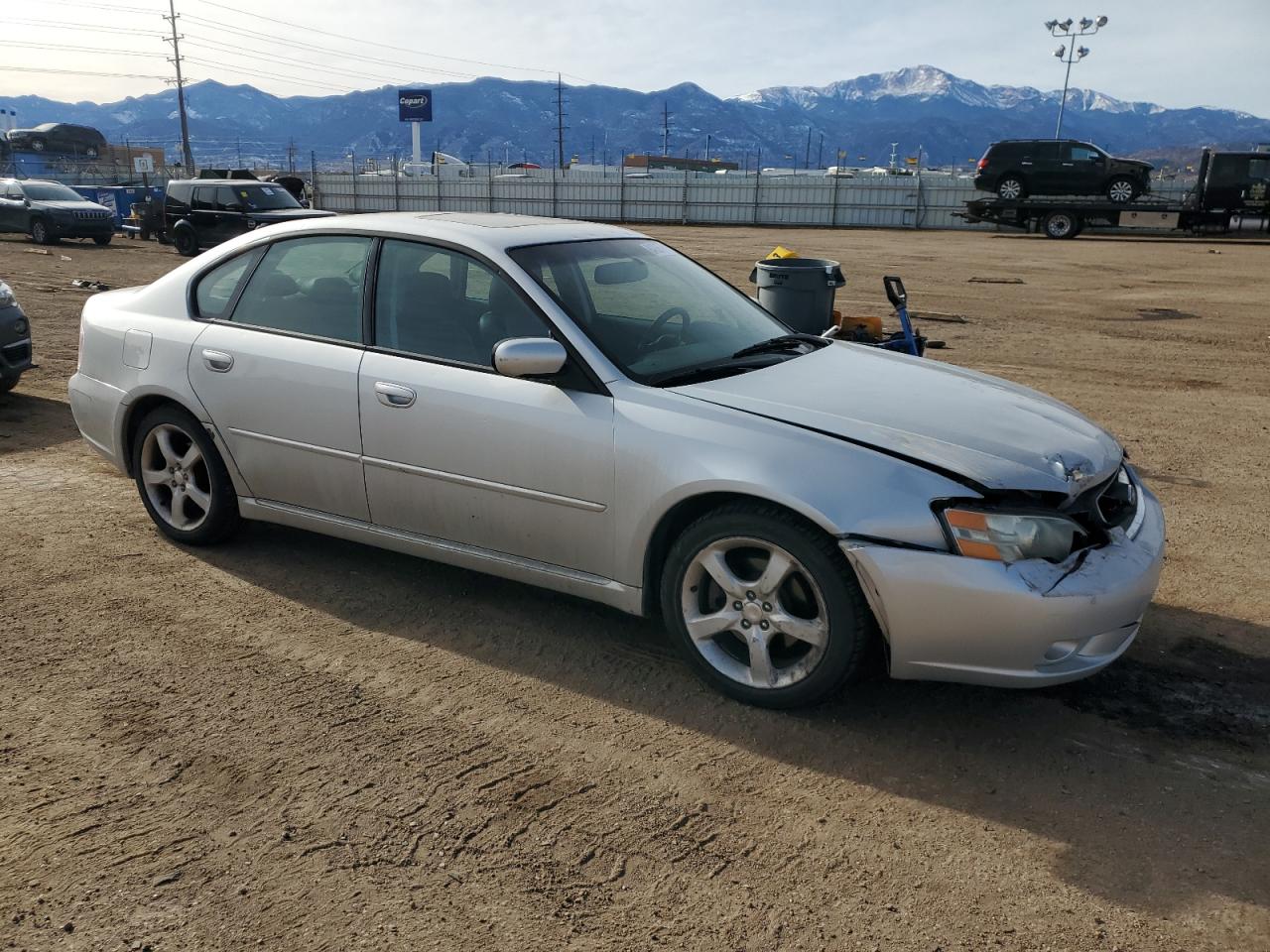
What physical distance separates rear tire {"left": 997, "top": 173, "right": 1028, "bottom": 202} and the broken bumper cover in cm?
2996

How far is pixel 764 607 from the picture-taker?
338cm

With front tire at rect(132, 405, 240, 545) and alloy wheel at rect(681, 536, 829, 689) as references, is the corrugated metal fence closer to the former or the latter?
front tire at rect(132, 405, 240, 545)

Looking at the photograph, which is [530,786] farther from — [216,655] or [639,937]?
[216,655]

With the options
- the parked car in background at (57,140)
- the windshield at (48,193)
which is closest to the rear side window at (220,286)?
the windshield at (48,193)

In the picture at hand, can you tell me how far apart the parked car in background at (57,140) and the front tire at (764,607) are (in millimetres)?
85798

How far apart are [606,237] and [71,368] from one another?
7162mm

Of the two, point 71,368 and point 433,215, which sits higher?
point 433,215

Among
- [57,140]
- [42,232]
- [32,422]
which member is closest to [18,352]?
[32,422]

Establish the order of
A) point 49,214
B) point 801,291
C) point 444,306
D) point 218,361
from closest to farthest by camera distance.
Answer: point 444,306 < point 218,361 < point 801,291 < point 49,214

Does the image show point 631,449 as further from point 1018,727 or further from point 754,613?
point 1018,727

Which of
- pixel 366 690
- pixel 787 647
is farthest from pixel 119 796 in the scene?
pixel 787 647

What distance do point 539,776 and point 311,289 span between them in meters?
2.46

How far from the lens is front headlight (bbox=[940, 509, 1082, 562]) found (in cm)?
308

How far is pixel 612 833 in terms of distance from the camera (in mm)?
2854
